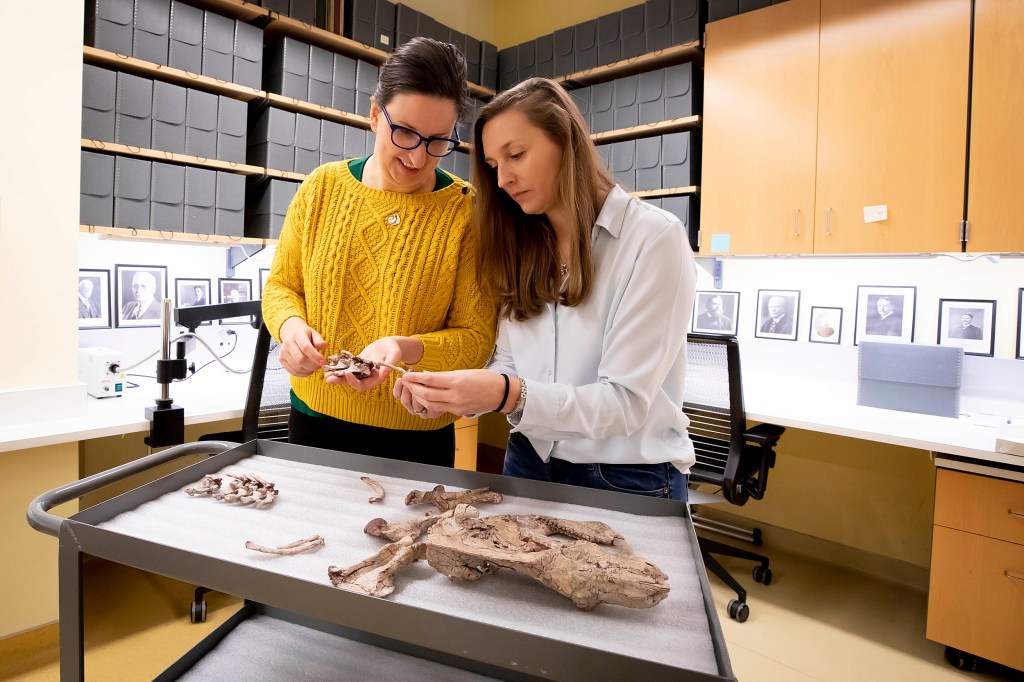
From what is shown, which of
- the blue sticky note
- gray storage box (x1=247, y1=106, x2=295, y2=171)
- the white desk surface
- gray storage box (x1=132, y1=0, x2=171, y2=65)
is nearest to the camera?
the white desk surface

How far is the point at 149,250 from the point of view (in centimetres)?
273

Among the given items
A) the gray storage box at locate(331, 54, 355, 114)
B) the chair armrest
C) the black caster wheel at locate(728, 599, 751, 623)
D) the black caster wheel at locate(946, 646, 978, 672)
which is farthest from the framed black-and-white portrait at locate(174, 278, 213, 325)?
the black caster wheel at locate(946, 646, 978, 672)

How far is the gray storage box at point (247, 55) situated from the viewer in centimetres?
260

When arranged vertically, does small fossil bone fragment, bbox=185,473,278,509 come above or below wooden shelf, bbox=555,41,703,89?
below

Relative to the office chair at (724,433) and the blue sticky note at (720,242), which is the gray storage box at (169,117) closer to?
the office chair at (724,433)

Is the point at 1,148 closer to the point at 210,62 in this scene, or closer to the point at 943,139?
the point at 210,62

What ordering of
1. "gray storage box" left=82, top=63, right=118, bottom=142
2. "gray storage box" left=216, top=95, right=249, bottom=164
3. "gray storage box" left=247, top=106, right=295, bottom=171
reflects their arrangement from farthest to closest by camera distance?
"gray storage box" left=247, top=106, right=295, bottom=171, "gray storage box" left=216, top=95, right=249, bottom=164, "gray storage box" left=82, top=63, right=118, bottom=142

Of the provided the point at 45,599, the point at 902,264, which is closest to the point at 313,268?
the point at 45,599

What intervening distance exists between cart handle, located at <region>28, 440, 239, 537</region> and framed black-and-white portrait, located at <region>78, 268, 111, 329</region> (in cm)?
189

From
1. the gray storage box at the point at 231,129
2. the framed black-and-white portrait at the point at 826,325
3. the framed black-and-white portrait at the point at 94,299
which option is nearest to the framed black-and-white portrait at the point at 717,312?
the framed black-and-white portrait at the point at 826,325

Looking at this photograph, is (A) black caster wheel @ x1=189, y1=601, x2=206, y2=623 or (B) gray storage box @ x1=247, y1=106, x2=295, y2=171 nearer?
(A) black caster wheel @ x1=189, y1=601, x2=206, y2=623

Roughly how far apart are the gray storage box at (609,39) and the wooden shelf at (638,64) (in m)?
0.04

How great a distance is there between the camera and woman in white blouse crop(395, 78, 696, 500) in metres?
0.97

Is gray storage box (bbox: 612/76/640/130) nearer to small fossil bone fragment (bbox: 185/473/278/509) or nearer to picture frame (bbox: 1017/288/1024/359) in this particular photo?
picture frame (bbox: 1017/288/1024/359)
